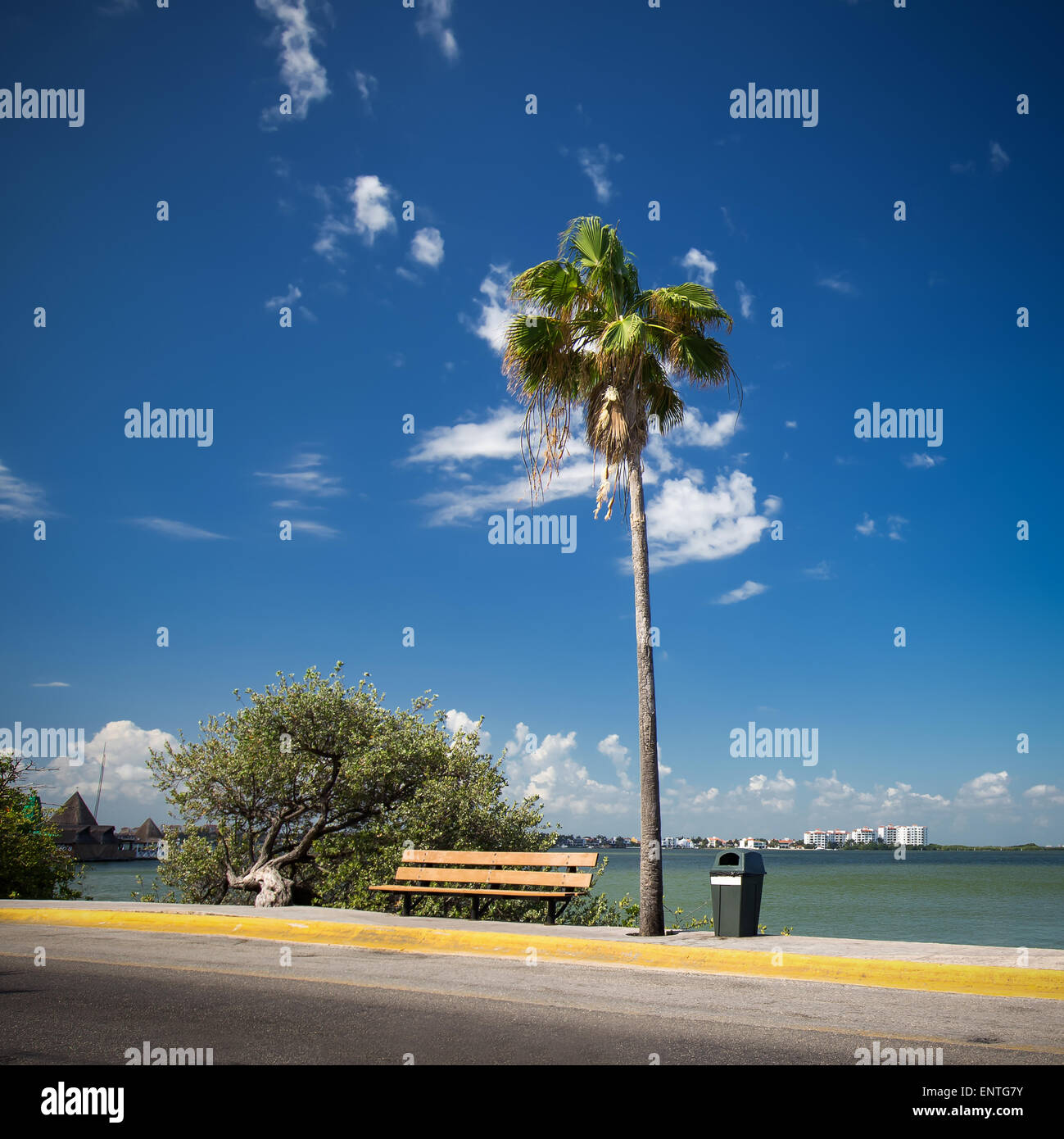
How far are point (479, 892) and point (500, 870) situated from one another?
828 mm

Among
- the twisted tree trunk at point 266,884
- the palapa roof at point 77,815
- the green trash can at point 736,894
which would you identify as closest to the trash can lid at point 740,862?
the green trash can at point 736,894

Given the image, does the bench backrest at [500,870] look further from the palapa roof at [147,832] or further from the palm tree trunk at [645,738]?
the palapa roof at [147,832]

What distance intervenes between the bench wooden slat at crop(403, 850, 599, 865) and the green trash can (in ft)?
7.12

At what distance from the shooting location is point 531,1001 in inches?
288

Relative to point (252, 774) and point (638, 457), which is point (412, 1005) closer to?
point (638, 457)

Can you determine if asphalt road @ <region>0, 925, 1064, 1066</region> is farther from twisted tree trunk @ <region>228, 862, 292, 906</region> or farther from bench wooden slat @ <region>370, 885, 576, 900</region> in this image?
twisted tree trunk @ <region>228, 862, 292, 906</region>

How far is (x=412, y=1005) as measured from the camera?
280 inches

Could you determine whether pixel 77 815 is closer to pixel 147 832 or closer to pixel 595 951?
pixel 147 832

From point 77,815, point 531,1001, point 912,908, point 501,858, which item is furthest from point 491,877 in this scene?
point 77,815

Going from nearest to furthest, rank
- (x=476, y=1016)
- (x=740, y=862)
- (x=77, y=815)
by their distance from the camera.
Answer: (x=476, y=1016) → (x=740, y=862) → (x=77, y=815)

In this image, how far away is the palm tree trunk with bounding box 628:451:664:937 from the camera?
37.9 feet

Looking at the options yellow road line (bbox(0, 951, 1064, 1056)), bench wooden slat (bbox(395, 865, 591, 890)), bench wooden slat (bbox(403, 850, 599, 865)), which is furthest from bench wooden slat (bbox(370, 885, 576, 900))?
yellow road line (bbox(0, 951, 1064, 1056))

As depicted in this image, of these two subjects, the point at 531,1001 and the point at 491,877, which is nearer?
the point at 531,1001

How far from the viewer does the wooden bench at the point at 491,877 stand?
12.7 meters
